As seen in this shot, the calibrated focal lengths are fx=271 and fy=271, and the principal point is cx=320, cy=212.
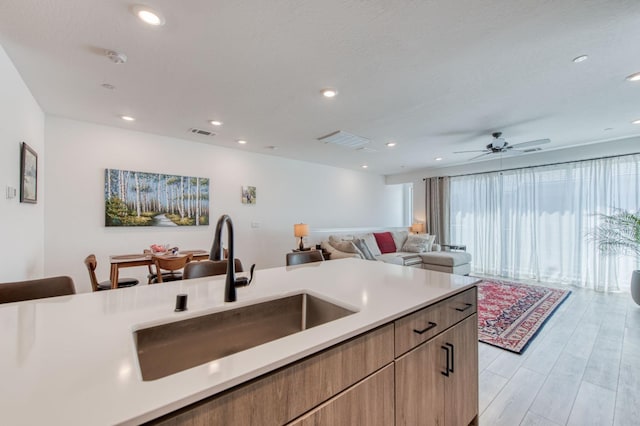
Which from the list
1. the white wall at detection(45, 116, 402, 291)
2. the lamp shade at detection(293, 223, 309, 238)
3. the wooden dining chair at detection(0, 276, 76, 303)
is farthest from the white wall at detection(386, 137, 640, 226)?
the wooden dining chair at detection(0, 276, 76, 303)

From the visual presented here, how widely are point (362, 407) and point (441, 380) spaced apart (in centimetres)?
58

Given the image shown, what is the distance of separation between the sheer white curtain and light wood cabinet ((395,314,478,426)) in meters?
4.71

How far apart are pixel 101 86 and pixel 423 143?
422 cm

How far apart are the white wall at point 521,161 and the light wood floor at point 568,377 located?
2709 millimetres

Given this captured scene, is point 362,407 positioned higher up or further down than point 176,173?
further down

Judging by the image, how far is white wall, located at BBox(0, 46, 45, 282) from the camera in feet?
6.83

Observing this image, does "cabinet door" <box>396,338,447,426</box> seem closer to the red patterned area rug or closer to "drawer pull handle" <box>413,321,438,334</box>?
"drawer pull handle" <box>413,321,438,334</box>

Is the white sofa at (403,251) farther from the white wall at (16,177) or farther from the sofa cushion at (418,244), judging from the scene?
the white wall at (16,177)

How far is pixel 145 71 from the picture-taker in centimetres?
228

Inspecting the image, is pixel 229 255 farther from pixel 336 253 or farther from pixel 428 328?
pixel 336 253

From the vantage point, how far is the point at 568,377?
83.3 inches

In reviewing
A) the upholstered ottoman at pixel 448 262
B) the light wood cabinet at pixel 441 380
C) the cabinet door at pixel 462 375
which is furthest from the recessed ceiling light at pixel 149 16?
the upholstered ottoman at pixel 448 262

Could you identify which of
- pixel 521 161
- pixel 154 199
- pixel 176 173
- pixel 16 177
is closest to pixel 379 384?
pixel 16 177

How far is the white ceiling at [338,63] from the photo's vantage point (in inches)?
64.6
